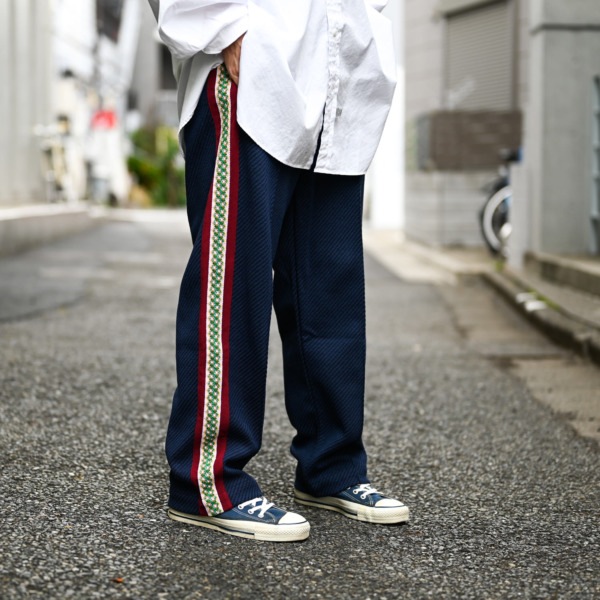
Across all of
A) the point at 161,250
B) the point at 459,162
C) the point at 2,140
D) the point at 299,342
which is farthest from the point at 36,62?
the point at 299,342

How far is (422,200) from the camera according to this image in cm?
1080

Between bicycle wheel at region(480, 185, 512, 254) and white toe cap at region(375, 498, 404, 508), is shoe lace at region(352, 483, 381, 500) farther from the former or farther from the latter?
bicycle wheel at region(480, 185, 512, 254)

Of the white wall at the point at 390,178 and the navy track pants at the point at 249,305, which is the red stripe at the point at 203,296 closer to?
the navy track pants at the point at 249,305

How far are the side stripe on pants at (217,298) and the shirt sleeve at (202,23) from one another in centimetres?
9

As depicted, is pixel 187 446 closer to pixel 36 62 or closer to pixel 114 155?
pixel 36 62

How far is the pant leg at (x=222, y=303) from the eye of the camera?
83.5 inches

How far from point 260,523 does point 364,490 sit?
0.32 m

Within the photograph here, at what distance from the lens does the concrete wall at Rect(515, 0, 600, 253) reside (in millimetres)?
6918

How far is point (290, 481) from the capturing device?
2619mm

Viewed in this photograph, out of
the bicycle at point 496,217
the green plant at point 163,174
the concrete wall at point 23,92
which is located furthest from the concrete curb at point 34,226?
the green plant at point 163,174

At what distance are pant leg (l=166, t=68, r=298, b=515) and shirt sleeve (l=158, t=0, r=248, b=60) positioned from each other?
91mm

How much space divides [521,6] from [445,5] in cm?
115

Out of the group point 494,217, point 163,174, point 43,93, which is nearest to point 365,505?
point 494,217

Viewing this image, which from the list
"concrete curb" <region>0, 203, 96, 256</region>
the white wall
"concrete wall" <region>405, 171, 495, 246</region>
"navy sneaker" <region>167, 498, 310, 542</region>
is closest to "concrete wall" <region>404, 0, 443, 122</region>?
the white wall
